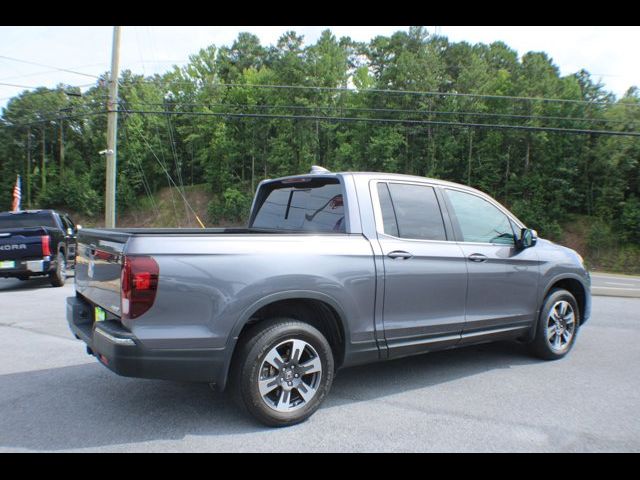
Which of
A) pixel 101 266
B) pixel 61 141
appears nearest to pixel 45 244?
pixel 101 266

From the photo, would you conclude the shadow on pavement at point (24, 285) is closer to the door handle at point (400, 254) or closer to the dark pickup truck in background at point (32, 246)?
the dark pickup truck in background at point (32, 246)

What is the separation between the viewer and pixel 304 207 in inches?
184

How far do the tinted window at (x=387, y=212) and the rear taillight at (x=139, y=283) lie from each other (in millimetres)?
1975

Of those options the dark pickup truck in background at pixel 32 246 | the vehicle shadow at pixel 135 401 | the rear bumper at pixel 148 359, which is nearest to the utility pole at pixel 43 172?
the dark pickup truck in background at pixel 32 246

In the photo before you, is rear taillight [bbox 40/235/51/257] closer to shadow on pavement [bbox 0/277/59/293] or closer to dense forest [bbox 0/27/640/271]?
shadow on pavement [bbox 0/277/59/293]

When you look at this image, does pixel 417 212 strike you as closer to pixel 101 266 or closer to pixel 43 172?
pixel 101 266

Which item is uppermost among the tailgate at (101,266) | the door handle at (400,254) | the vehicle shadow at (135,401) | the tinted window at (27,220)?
the door handle at (400,254)

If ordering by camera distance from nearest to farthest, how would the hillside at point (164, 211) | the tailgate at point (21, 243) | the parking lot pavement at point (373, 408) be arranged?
the parking lot pavement at point (373, 408) < the tailgate at point (21, 243) < the hillside at point (164, 211)

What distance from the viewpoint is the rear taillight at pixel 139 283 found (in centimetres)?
316

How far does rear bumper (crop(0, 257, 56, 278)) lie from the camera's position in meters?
11.1

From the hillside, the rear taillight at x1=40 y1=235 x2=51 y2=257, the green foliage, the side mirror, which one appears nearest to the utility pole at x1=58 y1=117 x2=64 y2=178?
the hillside

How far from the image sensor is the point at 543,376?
4.94 meters

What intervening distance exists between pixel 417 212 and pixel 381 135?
1546 inches

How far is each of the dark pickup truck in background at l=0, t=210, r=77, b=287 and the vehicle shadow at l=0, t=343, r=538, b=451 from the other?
7.43 m
